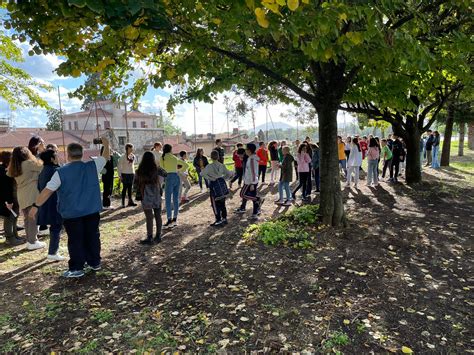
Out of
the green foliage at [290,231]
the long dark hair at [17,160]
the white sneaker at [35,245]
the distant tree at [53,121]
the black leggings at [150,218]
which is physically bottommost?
the white sneaker at [35,245]

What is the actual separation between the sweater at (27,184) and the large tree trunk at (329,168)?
5769mm

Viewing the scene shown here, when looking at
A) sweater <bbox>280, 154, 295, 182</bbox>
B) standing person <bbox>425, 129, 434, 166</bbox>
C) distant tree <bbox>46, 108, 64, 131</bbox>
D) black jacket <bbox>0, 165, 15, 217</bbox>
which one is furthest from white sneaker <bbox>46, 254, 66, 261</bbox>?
distant tree <bbox>46, 108, 64, 131</bbox>

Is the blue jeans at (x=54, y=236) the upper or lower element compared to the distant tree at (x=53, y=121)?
lower

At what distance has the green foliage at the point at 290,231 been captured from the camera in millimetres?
6230

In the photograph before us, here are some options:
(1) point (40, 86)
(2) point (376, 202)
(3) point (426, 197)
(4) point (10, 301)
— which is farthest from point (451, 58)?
(1) point (40, 86)

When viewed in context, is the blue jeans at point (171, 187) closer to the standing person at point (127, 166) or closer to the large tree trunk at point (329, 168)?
the standing person at point (127, 166)

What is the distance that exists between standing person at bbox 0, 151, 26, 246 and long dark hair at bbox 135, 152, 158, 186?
2.84 m

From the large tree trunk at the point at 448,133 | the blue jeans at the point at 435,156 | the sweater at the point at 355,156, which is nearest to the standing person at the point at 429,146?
the blue jeans at the point at 435,156

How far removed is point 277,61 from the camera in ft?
25.0

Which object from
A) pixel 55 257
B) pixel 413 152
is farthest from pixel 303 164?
pixel 55 257

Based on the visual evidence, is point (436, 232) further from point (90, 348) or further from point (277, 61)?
point (90, 348)

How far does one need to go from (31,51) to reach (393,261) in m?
6.35

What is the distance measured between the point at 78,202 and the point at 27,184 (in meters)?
2.37

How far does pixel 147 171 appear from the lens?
6.50 meters
